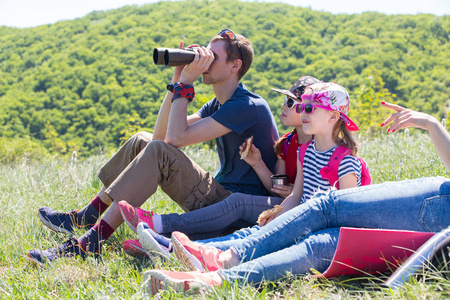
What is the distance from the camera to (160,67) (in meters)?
44.5

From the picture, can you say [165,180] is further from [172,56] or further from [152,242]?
[172,56]

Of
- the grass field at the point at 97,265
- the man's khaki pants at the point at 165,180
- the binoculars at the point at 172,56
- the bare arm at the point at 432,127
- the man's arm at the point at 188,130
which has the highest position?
the binoculars at the point at 172,56

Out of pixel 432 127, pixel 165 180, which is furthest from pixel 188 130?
pixel 432 127

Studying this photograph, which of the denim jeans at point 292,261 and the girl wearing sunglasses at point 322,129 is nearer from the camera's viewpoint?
the denim jeans at point 292,261

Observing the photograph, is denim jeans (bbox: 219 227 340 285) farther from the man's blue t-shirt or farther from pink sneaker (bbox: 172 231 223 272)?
the man's blue t-shirt

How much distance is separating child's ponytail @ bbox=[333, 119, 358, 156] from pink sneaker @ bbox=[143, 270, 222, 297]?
0.95m

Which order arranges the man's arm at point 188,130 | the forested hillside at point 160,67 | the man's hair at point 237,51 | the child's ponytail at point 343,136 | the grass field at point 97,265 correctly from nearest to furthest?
the grass field at point 97,265 < the child's ponytail at point 343,136 < the man's arm at point 188,130 < the man's hair at point 237,51 < the forested hillside at point 160,67

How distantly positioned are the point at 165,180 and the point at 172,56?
2.31 feet

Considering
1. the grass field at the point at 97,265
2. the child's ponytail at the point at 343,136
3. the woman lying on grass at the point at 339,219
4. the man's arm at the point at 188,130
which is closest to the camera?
the grass field at the point at 97,265

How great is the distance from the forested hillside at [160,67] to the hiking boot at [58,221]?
26.2 meters

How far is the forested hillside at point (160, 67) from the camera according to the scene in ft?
126

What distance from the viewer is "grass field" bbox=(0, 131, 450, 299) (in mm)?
1574

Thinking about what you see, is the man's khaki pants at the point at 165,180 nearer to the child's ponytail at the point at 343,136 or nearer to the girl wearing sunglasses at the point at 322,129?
the girl wearing sunglasses at the point at 322,129

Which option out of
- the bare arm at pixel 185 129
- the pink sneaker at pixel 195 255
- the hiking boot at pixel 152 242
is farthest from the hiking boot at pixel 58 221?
the pink sneaker at pixel 195 255
